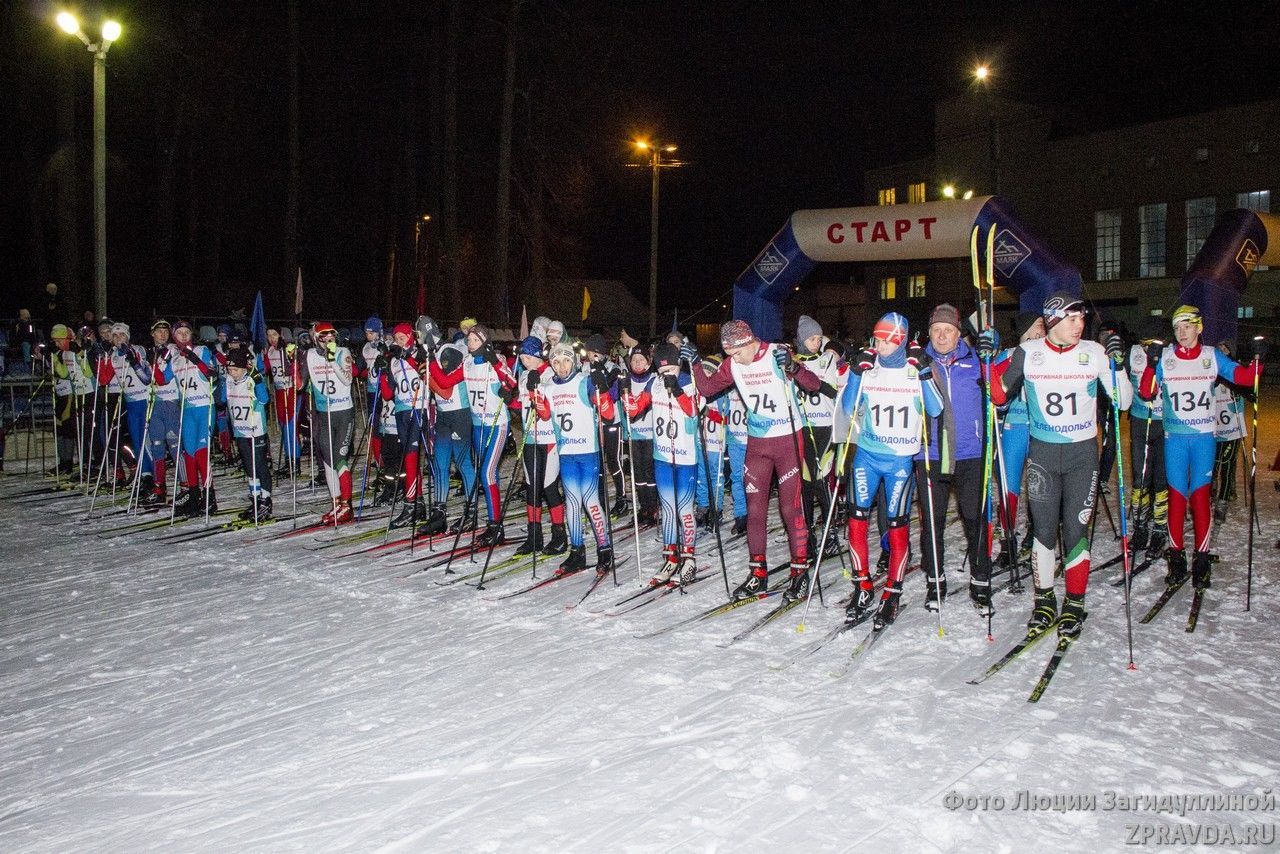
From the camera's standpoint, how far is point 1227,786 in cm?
379

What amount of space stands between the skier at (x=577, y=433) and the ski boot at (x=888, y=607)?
2.42m

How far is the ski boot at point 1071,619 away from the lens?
5621 mm

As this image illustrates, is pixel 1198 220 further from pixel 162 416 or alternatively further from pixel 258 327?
pixel 162 416

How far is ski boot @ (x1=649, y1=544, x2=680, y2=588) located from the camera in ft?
24.0

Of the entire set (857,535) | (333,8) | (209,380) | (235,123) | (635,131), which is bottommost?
(857,535)

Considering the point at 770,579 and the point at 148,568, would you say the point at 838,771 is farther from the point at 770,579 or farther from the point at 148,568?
the point at 148,568

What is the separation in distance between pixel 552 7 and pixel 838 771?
82.1ft

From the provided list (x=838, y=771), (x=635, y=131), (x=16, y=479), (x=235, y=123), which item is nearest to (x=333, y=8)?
(x=235, y=123)

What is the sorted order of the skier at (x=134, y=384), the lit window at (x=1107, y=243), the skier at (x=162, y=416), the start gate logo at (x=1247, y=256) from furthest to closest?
1. the lit window at (x=1107, y=243)
2. the start gate logo at (x=1247, y=256)
3. the skier at (x=134, y=384)
4. the skier at (x=162, y=416)

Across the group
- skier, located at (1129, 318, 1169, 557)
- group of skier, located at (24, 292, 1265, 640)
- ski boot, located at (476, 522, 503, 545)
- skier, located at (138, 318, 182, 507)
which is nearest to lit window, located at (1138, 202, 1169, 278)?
group of skier, located at (24, 292, 1265, 640)

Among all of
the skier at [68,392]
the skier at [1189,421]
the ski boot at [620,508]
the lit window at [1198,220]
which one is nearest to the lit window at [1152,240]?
the lit window at [1198,220]

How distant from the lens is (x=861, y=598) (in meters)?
6.34

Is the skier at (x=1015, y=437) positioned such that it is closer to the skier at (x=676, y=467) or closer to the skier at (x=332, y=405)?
the skier at (x=676, y=467)

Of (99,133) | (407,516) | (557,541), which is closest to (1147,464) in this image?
(557,541)
